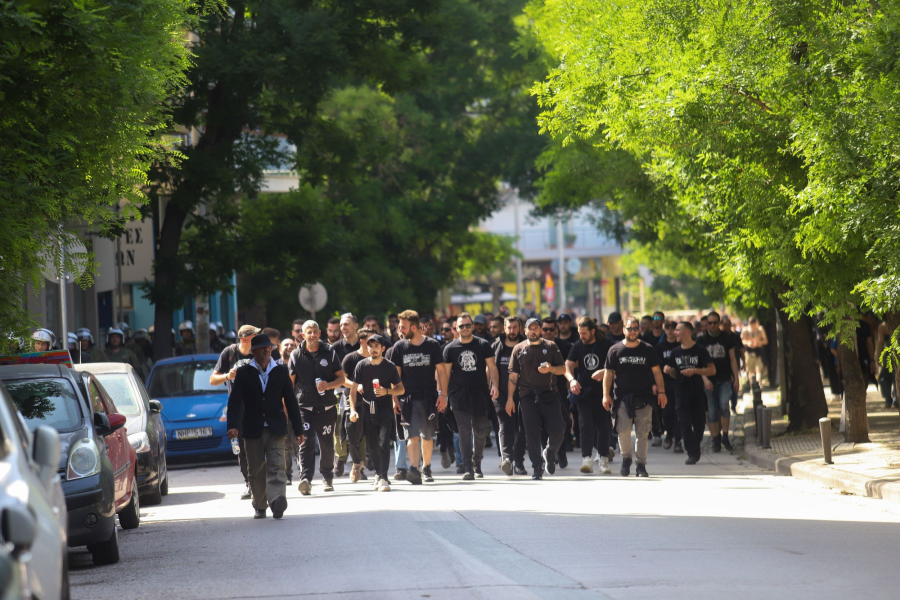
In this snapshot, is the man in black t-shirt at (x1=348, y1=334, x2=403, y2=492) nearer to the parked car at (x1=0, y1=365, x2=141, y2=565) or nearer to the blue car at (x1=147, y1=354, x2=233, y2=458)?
the blue car at (x1=147, y1=354, x2=233, y2=458)

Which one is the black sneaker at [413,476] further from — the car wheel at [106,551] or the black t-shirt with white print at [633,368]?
the car wheel at [106,551]

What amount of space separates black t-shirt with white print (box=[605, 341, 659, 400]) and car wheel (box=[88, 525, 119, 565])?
289 inches

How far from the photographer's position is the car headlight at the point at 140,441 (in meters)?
13.2

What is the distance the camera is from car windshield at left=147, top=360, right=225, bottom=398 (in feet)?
61.5

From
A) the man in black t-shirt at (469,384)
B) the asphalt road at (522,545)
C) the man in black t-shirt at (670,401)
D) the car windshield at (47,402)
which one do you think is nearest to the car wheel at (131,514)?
the asphalt road at (522,545)

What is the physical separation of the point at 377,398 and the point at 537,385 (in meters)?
2.05

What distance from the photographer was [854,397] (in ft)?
53.8

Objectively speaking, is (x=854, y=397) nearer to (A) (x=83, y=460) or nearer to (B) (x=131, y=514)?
(B) (x=131, y=514)

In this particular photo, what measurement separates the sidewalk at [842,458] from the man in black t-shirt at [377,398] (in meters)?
4.80

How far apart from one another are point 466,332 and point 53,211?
20.9 ft

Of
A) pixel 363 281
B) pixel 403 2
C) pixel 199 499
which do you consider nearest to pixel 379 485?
pixel 199 499

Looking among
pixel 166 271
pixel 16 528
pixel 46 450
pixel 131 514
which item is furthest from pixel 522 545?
pixel 166 271

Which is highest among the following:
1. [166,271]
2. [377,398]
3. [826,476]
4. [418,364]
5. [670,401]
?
[166,271]

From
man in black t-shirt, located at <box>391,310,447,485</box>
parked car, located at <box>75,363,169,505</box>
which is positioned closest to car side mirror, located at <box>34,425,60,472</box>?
parked car, located at <box>75,363,169,505</box>
